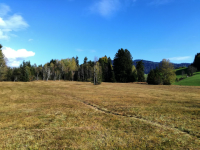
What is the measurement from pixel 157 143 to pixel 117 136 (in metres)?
2.27

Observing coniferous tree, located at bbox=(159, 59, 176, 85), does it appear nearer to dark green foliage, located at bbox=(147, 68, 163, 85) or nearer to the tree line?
the tree line

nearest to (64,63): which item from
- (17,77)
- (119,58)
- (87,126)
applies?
(17,77)

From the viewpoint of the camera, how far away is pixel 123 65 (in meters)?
91.3

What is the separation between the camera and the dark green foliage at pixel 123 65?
298 ft

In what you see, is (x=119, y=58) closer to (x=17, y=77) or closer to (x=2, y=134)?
(x=17, y=77)

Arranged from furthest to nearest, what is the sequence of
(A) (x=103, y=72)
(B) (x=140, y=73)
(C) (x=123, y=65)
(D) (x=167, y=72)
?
(A) (x=103, y=72) → (B) (x=140, y=73) → (C) (x=123, y=65) → (D) (x=167, y=72)

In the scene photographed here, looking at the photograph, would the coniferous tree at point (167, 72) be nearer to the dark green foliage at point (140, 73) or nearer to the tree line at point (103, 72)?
the tree line at point (103, 72)

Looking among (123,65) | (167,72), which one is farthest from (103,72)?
(167,72)

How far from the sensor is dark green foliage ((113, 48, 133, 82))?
3578 inches

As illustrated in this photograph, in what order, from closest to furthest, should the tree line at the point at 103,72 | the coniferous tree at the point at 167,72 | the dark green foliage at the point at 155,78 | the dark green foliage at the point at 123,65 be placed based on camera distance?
the tree line at the point at 103,72 → the coniferous tree at the point at 167,72 → the dark green foliage at the point at 155,78 → the dark green foliage at the point at 123,65

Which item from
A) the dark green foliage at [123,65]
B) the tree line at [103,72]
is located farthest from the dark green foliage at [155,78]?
the dark green foliage at [123,65]

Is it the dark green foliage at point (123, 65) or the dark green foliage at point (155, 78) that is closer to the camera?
the dark green foliage at point (155, 78)

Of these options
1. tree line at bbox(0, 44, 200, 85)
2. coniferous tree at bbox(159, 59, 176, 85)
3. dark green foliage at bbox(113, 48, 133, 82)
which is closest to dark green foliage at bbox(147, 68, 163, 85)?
tree line at bbox(0, 44, 200, 85)

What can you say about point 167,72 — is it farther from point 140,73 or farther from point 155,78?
point 140,73
